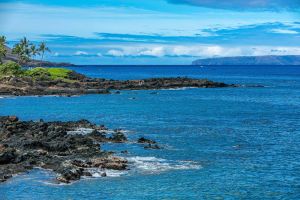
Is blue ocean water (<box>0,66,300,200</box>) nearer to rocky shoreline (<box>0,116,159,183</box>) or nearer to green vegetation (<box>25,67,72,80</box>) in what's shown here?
rocky shoreline (<box>0,116,159,183</box>)

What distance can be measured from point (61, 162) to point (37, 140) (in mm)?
9065

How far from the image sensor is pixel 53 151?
56469 mm

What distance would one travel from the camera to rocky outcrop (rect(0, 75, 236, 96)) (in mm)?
147500

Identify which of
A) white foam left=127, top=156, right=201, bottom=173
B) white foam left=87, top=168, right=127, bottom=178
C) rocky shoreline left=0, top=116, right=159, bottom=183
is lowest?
white foam left=87, top=168, right=127, bottom=178

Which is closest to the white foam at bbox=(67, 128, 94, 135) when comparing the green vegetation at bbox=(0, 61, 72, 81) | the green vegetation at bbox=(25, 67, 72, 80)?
the green vegetation at bbox=(0, 61, 72, 81)

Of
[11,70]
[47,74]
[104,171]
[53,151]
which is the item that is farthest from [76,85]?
[104,171]

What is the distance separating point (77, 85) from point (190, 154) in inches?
4370

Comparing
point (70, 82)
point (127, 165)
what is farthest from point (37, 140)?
point (70, 82)

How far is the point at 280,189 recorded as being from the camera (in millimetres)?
43562

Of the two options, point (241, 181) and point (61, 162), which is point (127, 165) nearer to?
point (61, 162)

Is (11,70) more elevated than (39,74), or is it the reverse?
(11,70)

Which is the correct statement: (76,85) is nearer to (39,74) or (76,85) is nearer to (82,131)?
(39,74)

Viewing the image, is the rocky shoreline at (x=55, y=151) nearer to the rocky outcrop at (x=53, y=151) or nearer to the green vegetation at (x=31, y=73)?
the rocky outcrop at (x=53, y=151)

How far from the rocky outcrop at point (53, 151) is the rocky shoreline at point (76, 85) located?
243 feet
